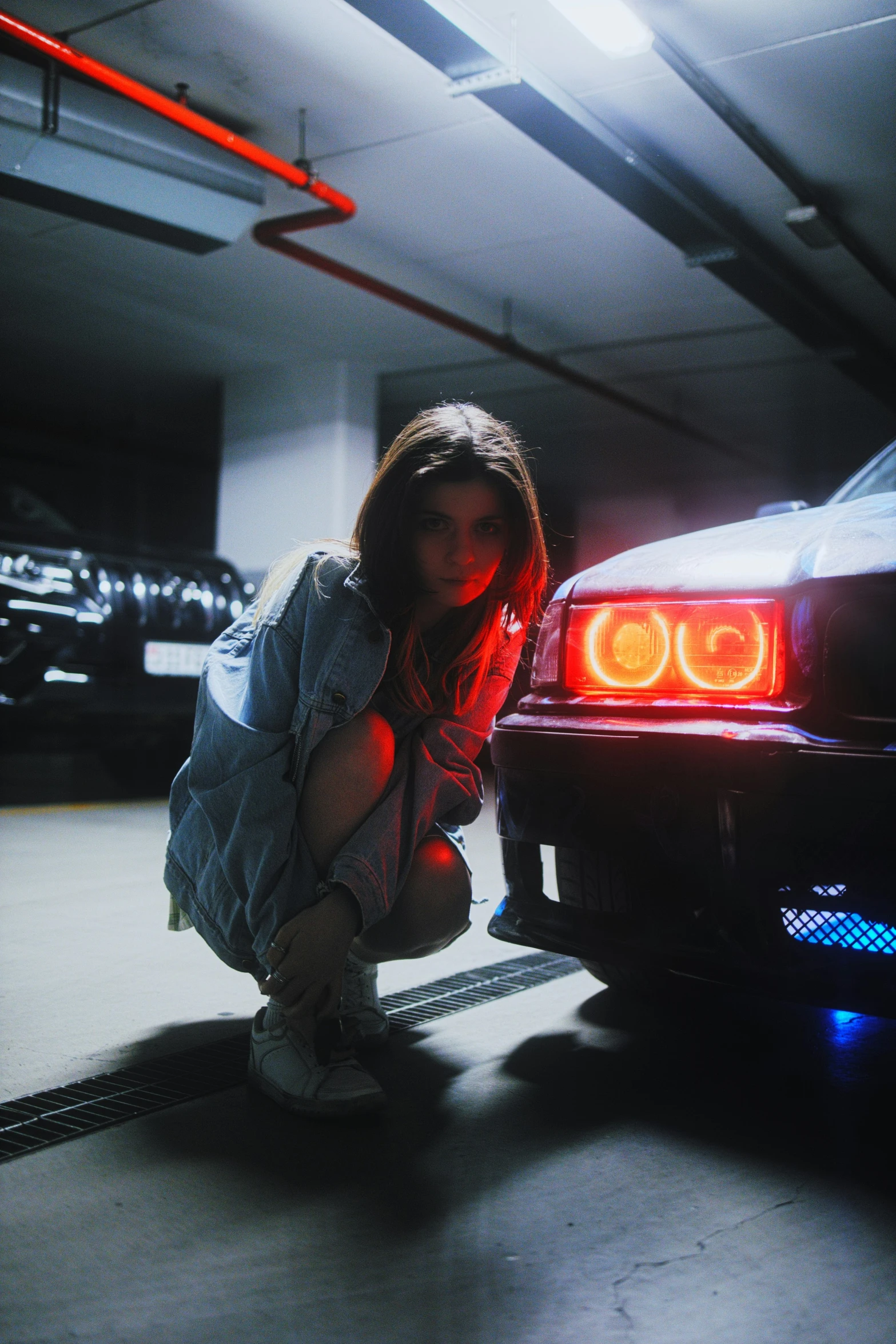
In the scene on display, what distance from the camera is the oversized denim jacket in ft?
5.35

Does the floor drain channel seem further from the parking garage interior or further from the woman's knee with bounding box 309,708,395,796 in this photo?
the woman's knee with bounding box 309,708,395,796

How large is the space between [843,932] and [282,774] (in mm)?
842

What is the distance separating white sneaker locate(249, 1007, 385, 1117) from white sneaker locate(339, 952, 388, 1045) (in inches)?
8.5

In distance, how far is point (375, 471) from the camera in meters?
1.75

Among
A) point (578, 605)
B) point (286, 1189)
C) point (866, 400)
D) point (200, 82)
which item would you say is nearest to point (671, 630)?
point (578, 605)

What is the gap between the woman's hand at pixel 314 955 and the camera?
1547 millimetres

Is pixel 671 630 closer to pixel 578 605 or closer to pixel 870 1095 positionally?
pixel 578 605

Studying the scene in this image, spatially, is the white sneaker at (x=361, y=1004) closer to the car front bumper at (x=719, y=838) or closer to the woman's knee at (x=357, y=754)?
the car front bumper at (x=719, y=838)

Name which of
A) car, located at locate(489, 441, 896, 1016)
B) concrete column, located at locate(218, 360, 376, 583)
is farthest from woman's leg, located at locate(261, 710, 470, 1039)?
concrete column, located at locate(218, 360, 376, 583)

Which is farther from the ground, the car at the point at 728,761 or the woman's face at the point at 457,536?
the woman's face at the point at 457,536

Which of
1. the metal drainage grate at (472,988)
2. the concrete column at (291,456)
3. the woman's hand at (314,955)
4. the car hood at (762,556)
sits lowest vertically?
the metal drainage grate at (472,988)

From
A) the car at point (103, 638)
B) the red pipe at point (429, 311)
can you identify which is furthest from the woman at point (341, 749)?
the red pipe at point (429, 311)

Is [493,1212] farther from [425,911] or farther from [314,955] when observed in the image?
[425,911]

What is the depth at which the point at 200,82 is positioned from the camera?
16.0 ft
